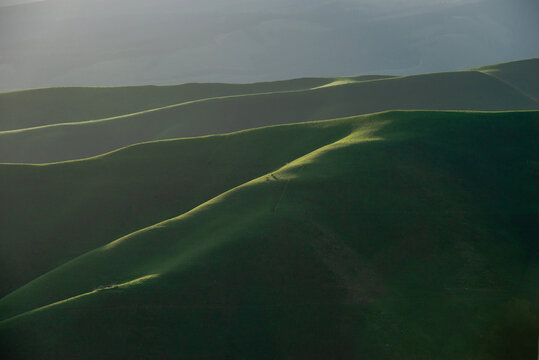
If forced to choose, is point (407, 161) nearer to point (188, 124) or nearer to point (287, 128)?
point (287, 128)

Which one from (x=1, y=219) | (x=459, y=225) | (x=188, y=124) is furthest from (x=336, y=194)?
(x=188, y=124)

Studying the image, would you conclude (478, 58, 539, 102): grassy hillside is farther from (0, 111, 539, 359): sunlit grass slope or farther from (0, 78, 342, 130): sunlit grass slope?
(0, 111, 539, 359): sunlit grass slope

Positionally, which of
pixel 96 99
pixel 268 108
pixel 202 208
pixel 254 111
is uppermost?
pixel 96 99

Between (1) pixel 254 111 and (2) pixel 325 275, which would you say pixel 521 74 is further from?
(2) pixel 325 275

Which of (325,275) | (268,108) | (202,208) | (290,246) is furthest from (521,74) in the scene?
(325,275)

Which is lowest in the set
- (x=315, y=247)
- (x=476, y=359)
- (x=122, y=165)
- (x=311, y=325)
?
(x=476, y=359)

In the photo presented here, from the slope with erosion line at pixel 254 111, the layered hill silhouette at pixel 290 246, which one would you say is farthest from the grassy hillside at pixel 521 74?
the layered hill silhouette at pixel 290 246

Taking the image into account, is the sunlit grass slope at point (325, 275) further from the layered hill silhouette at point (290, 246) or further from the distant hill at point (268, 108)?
the distant hill at point (268, 108)
